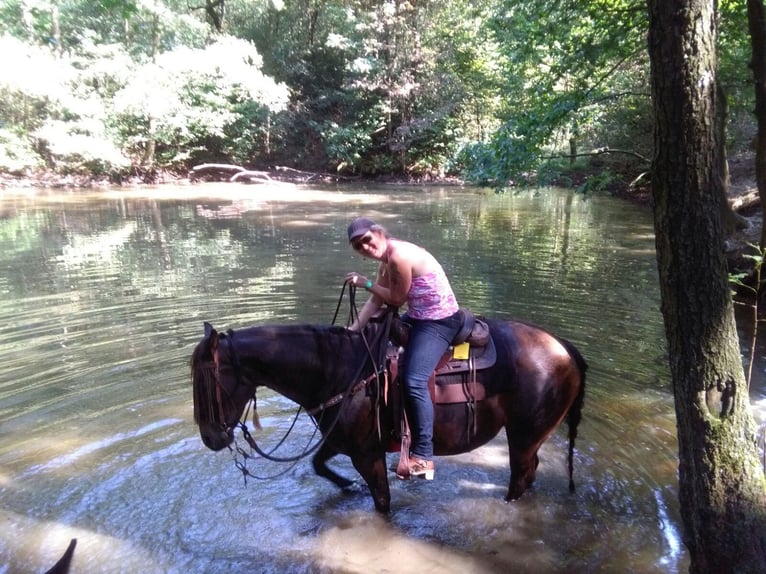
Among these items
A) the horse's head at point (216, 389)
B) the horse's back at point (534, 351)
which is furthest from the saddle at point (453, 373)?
the horse's head at point (216, 389)

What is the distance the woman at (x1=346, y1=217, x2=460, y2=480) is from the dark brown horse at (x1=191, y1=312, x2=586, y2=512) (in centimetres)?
21

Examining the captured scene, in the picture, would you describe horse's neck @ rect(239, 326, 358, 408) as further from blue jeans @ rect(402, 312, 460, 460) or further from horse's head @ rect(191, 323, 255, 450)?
blue jeans @ rect(402, 312, 460, 460)

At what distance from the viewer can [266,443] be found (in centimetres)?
567

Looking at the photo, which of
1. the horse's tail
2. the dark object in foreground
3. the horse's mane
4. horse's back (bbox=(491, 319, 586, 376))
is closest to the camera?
the dark object in foreground

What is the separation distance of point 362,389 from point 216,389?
1029 millimetres

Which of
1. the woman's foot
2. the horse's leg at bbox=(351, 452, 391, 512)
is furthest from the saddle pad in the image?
the horse's leg at bbox=(351, 452, 391, 512)

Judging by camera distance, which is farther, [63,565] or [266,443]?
[266,443]

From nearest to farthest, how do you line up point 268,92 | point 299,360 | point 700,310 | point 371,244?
point 700,310, point 371,244, point 299,360, point 268,92

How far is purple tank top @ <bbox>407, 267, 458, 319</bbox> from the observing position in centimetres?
410

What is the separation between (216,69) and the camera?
27734 mm

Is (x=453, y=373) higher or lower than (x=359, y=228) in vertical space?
lower

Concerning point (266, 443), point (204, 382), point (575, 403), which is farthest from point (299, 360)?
point (575, 403)

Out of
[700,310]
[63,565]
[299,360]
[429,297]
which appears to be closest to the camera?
[63,565]

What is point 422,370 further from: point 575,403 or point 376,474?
point 575,403
